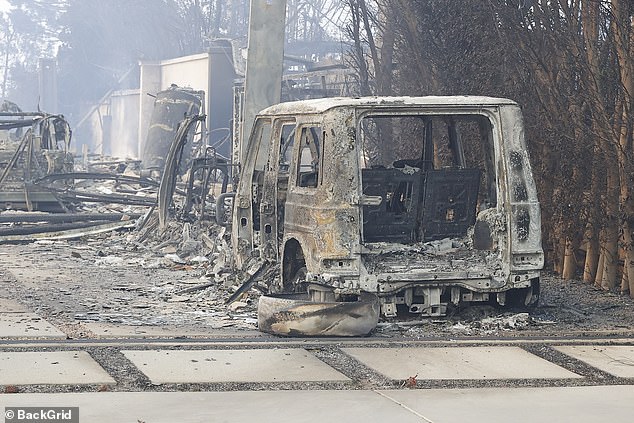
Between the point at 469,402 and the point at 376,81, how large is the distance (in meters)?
13.0

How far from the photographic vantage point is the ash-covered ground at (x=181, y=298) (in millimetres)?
9172

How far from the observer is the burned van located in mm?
8773

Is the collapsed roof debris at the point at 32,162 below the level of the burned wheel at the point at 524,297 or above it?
above

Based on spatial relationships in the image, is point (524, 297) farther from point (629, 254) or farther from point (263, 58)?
point (263, 58)

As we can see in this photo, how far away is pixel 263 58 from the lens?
1514cm

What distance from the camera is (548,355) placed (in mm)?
8047

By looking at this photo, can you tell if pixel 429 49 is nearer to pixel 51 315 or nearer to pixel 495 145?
pixel 495 145

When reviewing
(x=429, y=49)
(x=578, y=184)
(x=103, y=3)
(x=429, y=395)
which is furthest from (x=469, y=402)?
(x=103, y=3)
